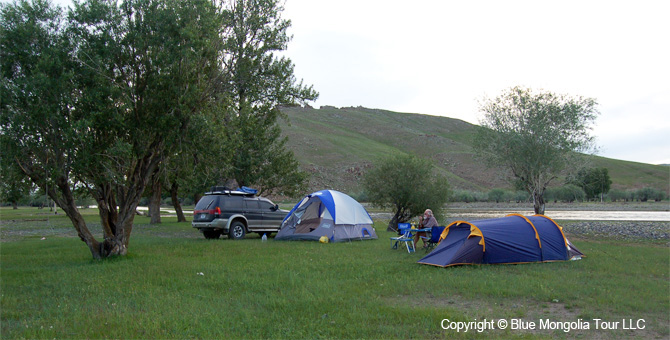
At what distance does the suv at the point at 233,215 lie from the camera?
712 inches

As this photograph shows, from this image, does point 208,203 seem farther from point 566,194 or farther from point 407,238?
point 566,194

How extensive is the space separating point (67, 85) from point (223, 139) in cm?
446

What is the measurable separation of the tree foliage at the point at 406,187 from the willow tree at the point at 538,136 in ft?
15.7

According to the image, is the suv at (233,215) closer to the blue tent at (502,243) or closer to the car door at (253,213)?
the car door at (253,213)

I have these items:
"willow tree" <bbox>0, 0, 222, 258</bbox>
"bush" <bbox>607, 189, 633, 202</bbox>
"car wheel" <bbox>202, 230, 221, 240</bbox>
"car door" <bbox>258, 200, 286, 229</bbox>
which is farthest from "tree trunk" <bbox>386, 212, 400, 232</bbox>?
"bush" <bbox>607, 189, 633, 202</bbox>

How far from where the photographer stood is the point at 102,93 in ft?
36.7

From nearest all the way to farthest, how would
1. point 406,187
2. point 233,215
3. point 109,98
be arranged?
point 109,98 → point 233,215 → point 406,187

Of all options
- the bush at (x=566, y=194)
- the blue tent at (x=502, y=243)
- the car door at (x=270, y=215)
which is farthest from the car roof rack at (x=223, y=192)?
the bush at (x=566, y=194)

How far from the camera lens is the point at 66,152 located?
1134 cm

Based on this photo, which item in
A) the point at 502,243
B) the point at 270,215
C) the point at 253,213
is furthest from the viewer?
the point at 270,215

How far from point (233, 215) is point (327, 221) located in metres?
4.04

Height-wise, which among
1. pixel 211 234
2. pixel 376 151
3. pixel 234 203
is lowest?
pixel 211 234

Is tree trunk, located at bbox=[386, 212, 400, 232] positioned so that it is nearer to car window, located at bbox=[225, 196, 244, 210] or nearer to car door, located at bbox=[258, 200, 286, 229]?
car door, located at bbox=[258, 200, 286, 229]

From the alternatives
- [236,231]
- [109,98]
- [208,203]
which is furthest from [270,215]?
[109,98]
